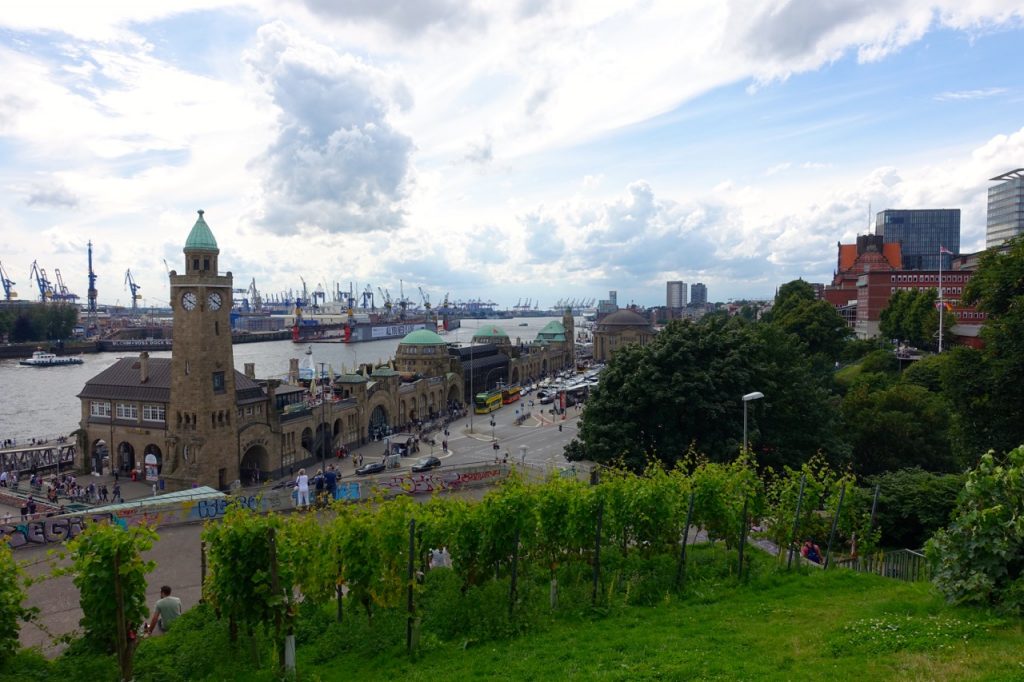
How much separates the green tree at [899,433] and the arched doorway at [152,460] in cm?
3969

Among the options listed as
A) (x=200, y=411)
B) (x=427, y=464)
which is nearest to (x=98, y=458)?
(x=200, y=411)

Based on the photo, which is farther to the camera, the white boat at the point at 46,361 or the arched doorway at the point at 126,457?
the white boat at the point at 46,361

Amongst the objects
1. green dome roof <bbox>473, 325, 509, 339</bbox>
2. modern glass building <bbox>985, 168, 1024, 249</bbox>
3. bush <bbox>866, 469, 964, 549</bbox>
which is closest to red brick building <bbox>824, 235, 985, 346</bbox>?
modern glass building <bbox>985, 168, 1024, 249</bbox>

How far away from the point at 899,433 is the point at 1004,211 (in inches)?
3437

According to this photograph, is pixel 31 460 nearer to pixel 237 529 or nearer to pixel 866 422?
pixel 237 529

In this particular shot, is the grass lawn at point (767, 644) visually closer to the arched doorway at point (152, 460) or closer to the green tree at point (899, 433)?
the green tree at point (899, 433)

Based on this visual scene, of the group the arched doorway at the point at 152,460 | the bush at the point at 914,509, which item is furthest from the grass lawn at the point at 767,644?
the arched doorway at the point at 152,460

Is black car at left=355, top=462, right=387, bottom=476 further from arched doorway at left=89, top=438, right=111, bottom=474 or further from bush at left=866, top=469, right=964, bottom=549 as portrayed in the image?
bush at left=866, top=469, right=964, bottom=549

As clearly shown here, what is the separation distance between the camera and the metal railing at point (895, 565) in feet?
59.0

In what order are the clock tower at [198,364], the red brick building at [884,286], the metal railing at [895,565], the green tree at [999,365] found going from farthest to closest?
the red brick building at [884,286] → the clock tower at [198,364] → the green tree at [999,365] → the metal railing at [895,565]

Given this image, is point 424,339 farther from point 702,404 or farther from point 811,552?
Answer: point 811,552

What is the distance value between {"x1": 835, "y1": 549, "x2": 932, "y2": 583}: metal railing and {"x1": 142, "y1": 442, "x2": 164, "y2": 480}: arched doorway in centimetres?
3706

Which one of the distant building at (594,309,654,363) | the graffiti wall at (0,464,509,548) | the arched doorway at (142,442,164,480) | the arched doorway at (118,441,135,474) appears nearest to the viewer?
the graffiti wall at (0,464,509,548)

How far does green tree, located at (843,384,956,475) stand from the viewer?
37219mm
